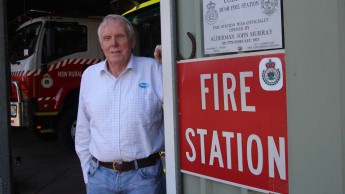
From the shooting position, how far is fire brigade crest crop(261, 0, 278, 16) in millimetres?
1396

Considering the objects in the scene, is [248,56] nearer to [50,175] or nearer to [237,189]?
[237,189]

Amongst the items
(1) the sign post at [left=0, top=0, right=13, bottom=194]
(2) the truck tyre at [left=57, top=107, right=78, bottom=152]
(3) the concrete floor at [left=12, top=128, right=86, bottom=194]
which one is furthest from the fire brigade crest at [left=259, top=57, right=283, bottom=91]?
(2) the truck tyre at [left=57, top=107, right=78, bottom=152]

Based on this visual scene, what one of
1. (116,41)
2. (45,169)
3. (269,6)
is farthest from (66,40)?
(269,6)

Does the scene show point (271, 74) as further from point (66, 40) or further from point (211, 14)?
point (66, 40)

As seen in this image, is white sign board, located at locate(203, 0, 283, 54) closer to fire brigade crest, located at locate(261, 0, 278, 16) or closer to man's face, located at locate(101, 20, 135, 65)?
fire brigade crest, located at locate(261, 0, 278, 16)

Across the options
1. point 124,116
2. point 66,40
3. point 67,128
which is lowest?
point 67,128

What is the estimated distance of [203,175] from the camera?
1.70m

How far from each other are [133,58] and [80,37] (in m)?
5.16

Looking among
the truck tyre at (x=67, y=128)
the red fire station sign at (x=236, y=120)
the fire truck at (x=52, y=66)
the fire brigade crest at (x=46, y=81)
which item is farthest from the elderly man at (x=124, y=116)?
the truck tyre at (x=67, y=128)

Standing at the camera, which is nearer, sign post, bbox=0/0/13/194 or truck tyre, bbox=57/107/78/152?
sign post, bbox=0/0/13/194

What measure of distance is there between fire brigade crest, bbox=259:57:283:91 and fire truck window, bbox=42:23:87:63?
575 cm

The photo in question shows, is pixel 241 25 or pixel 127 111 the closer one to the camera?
pixel 241 25

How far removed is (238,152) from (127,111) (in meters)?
0.72

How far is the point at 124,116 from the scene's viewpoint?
2047 millimetres
